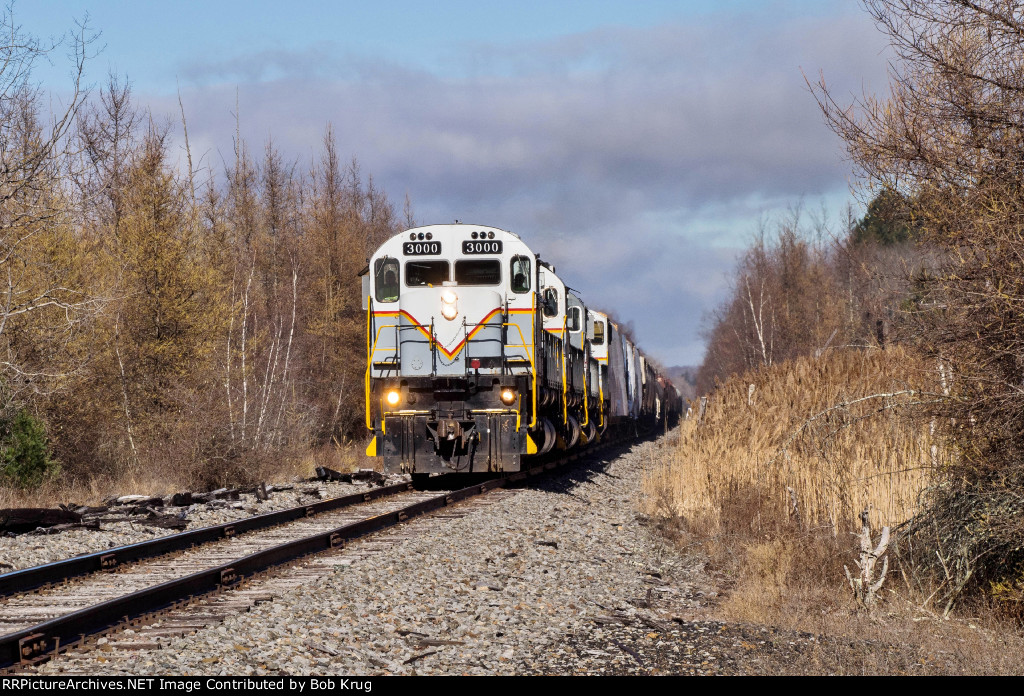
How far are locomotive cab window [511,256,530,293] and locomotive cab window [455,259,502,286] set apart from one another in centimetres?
25

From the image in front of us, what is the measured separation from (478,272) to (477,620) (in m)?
9.13

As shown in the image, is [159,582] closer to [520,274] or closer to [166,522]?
[166,522]

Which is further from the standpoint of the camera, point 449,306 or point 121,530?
point 449,306

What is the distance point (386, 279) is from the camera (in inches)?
587

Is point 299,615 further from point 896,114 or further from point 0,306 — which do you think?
point 0,306

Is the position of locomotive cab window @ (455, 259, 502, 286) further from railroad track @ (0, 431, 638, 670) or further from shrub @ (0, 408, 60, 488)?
shrub @ (0, 408, 60, 488)

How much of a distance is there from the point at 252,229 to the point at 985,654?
38270 millimetres

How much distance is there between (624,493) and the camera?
16438mm

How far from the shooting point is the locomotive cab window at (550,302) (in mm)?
15441

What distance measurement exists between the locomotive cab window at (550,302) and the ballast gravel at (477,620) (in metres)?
5.69

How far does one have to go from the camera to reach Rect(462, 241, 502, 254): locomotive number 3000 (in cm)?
1477

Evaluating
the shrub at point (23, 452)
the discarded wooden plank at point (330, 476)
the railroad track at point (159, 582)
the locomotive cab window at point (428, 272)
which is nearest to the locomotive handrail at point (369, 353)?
the locomotive cab window at point (428, 272)

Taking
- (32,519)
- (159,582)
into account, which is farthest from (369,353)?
(159,582)

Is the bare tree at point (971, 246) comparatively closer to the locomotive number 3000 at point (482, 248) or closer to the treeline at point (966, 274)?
the treeline at point (966, 274)
